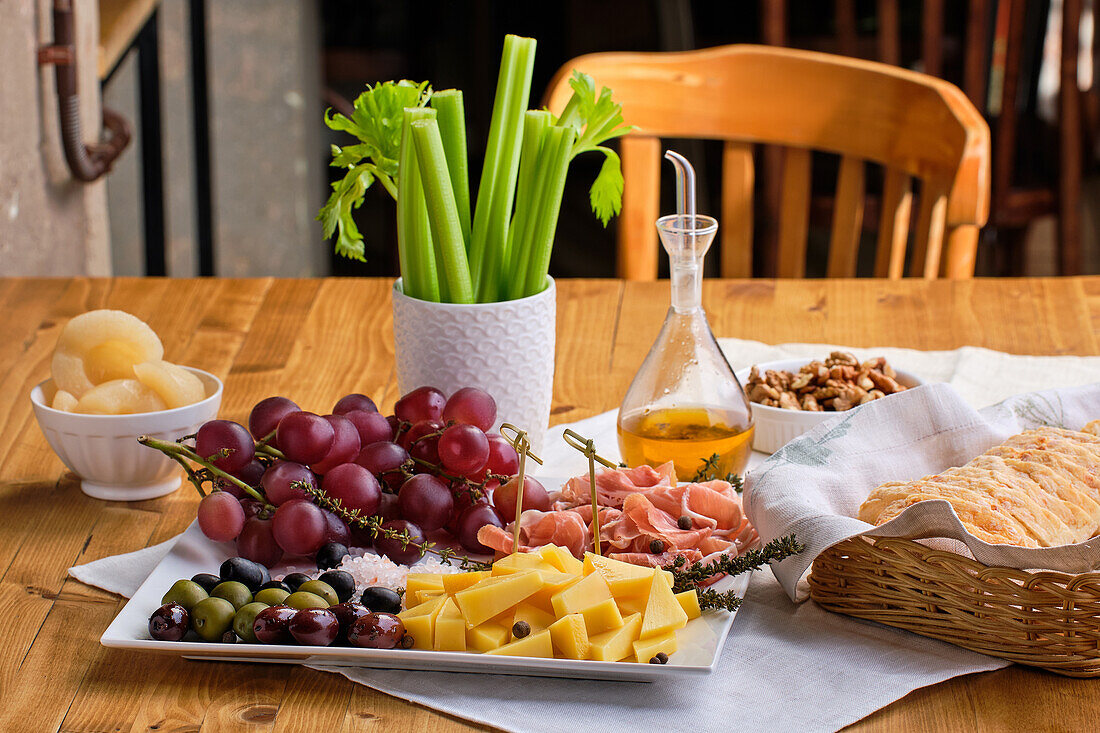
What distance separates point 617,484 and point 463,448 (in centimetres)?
11

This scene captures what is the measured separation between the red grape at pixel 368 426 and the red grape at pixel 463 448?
7 cm

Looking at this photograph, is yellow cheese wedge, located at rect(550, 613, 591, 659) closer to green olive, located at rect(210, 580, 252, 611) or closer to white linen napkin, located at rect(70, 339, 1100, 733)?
white linen napkin, located at rect(70, 339, 1100, 733)

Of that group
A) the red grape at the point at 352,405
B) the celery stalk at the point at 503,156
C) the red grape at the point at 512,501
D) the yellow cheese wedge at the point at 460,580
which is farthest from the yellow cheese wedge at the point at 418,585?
the celery stalk at the point at 503,156

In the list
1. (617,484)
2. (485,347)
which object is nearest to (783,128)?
(485,347)

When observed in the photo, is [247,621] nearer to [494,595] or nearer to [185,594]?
[185,594]

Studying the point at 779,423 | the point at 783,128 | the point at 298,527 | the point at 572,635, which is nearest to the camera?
the point at 572,635

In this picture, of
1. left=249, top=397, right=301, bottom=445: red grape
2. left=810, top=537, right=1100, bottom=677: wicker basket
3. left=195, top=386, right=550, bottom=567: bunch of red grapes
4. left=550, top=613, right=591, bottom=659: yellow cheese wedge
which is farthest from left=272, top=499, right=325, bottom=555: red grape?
left=810, top=537, right=1100, bottom=677: wicker basket

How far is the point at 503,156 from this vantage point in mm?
1004

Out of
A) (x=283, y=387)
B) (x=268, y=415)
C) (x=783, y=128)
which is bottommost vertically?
(x=283, y=387)

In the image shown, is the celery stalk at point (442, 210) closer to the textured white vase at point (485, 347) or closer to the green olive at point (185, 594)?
the textured white vase at point (485, 347)

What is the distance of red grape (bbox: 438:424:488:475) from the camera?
87 centimetres

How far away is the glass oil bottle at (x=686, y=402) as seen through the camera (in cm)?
95

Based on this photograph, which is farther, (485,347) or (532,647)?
(485,347)

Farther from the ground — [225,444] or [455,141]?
[455,141]
